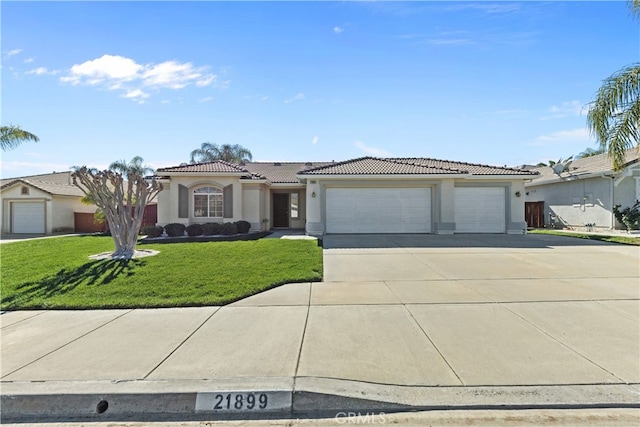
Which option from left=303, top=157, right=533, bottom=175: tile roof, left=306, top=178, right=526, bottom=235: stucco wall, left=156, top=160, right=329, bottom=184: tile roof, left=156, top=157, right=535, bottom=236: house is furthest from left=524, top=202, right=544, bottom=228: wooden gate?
left=156, top=160, right=329, bottom=184: tile roof

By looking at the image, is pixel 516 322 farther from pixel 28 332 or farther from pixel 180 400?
pixel 28 332

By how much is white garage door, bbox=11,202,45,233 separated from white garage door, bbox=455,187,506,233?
2579 centimetres

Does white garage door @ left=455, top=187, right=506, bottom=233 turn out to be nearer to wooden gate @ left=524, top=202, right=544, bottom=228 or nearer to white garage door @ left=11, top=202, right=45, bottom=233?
wooden gate @ left=524, top=202, right=544, bottom=228

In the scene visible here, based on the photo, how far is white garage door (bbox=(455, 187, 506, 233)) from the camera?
715 inches

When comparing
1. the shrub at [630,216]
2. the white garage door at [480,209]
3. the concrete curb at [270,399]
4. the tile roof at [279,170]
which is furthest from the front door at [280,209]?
the concrete curb at [270,399]

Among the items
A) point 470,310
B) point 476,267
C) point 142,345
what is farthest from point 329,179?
point 142,345

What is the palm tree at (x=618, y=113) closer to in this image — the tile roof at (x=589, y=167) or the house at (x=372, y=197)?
the house at (x=372, y=197)

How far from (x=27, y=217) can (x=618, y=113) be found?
30609 millimetres

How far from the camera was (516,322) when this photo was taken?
5.66 metres

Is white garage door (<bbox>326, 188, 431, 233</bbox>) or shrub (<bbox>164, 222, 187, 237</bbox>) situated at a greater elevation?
white garage door (<bbox>326, 188, 431, 233</bbox>)

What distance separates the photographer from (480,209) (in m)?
18.3

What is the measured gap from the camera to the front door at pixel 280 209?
2325 centimetres

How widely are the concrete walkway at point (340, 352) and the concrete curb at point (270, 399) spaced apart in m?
0.01

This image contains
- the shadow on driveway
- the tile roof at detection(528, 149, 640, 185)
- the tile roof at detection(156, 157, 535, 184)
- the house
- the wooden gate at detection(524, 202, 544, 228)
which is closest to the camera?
the shadow on driveway
